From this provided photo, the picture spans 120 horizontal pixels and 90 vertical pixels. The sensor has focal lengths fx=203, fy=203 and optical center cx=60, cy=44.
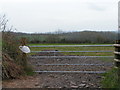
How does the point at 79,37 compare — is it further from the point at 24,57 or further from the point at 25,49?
the point at 25,49

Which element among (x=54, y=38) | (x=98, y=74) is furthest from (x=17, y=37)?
(x=54, y=38)

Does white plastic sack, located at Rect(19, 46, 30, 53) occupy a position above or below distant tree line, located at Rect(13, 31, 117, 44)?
below

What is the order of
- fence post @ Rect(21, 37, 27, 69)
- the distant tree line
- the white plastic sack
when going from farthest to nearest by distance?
the distant tree line
fence post @ Rect(21, 37, 27, 69)
the white plastic sack

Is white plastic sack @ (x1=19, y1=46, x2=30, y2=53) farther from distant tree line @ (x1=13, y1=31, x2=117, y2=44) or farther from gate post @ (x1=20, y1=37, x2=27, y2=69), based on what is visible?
distant tree line @ (x1=13, y1=31, x2=117, y2=44)

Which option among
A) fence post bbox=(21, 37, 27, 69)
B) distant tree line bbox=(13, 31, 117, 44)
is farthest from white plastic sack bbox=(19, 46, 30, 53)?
distant tree line bbox=(13, 31, 117, 44)

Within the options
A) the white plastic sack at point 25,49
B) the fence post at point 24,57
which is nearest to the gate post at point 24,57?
the fence post at point 24,57

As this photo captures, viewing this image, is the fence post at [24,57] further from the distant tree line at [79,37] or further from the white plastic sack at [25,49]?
the distant tree line at [79,37]

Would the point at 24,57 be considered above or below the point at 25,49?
below

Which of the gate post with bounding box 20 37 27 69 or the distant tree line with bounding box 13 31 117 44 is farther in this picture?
the distant tree line with bounding box 13 31 117 44

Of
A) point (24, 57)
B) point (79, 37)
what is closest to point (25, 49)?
point (24, 57)

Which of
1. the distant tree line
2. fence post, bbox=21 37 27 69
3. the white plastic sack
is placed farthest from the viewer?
the distant tree line

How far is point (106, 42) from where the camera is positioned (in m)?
17.5

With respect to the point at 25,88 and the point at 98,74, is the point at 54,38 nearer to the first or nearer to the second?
the point at 98,74

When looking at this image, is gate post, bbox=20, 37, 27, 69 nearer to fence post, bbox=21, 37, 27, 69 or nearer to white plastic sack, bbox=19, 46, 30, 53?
fence post, bbox=21, 37, 27, 69
